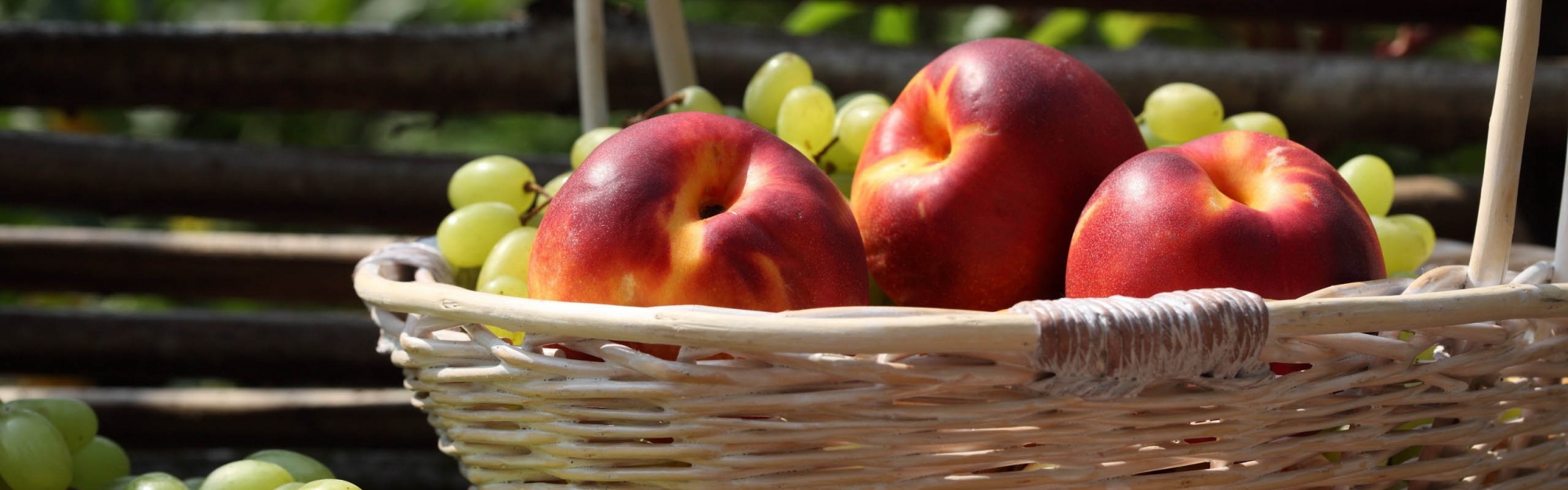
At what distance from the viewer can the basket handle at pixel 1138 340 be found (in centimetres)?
44

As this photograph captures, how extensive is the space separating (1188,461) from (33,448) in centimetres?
58

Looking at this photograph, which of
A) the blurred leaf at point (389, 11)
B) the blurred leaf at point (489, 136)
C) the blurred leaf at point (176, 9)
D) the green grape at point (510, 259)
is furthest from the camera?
the blurred leaf at point (489, 136)

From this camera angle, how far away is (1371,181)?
0.76 meters

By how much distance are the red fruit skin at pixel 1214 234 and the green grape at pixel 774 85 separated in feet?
1.01

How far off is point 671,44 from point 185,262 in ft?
2.67

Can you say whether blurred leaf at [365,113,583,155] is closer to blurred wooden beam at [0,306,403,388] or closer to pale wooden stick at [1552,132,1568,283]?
blurred wooden beam at [0,306,403,388]

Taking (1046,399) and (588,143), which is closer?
(1046,399)

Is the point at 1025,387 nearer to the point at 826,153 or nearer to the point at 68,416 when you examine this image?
the point at 826,153

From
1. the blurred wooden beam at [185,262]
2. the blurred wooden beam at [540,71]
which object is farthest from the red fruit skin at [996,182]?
the blurred wooden beam at [185,262]

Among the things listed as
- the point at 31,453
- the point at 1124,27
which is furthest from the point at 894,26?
the point at 31,453

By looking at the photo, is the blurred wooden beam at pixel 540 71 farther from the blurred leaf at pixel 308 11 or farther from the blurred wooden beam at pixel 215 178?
the blurred leaf at pixel 308 11

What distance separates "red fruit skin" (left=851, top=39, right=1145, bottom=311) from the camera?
2.00 feet

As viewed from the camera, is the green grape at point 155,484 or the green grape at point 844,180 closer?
the green grape at point 155,484

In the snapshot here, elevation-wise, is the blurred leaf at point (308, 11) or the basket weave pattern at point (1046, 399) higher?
the blurred leaf at point (308, 11)
